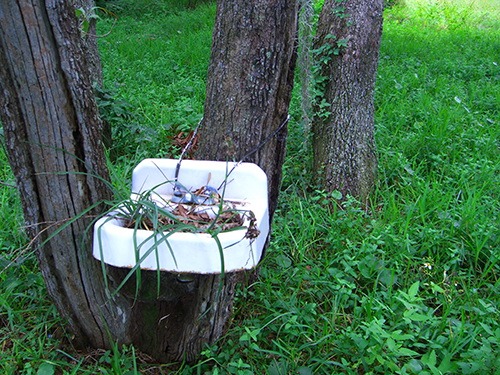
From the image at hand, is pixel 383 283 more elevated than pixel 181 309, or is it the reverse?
pixel 181 309

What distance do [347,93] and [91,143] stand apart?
1896 mm

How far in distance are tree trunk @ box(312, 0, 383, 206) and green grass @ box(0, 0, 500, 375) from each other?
0.16 m

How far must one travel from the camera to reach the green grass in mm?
1555

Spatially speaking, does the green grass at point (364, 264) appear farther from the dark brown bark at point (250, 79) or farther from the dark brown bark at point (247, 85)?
the dark brown bark at point (250, 79)

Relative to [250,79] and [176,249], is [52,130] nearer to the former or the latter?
[176,249]

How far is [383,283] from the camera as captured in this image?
6.27ft

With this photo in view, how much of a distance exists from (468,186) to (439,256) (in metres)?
0.81

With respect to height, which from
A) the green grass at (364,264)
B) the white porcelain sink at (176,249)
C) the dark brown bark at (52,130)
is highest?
the dark brown bark at (52,130)

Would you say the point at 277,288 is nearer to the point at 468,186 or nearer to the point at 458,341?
the point at 458,341

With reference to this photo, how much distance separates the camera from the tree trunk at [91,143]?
43.4 inches

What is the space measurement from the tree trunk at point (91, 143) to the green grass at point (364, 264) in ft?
0.42

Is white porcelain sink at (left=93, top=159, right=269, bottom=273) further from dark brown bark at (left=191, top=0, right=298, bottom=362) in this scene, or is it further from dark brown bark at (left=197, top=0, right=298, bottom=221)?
dark brown bark at (left=197, top=0, right=298, bottom=221)

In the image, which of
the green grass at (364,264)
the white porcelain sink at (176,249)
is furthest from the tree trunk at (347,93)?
the white porcelain sink at (176,249)

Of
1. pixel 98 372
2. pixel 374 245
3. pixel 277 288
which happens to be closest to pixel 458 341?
pixel 374 245
